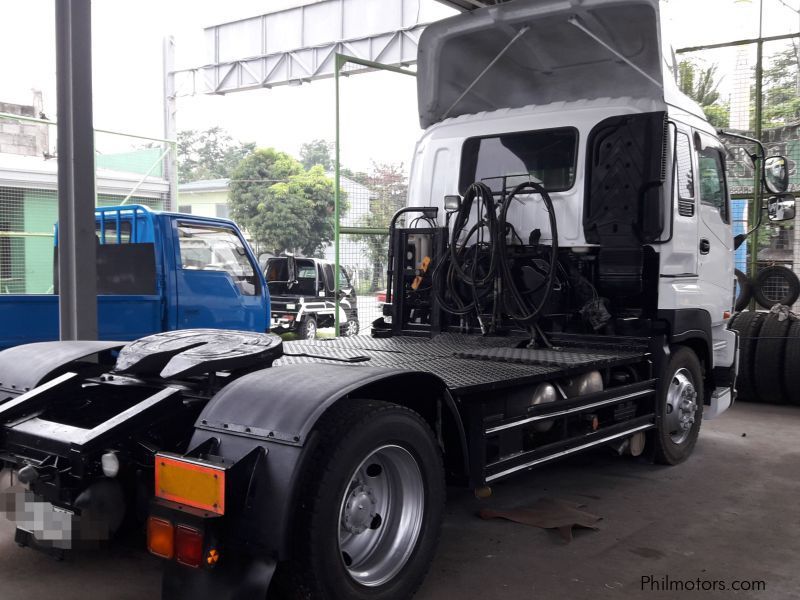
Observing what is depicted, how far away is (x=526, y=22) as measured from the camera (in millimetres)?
5930

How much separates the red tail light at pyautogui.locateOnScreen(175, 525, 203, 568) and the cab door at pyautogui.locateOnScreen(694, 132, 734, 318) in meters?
4.45

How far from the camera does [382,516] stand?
336cm

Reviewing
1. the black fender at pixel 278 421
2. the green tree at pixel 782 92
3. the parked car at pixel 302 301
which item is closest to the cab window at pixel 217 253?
the black fender at pixel 278 421

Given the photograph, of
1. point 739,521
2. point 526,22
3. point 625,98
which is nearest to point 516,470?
point 739,521

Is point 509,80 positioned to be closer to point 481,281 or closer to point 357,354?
point 481,281

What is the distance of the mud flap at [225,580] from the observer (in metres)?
2.72

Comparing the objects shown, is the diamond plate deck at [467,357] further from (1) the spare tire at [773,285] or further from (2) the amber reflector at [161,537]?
(1) the spare tire at [773,285]

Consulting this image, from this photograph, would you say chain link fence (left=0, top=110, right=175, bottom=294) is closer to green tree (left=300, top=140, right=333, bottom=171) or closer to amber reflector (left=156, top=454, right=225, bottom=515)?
amber reflector (left=156, top=454, right=225, bottom=515)

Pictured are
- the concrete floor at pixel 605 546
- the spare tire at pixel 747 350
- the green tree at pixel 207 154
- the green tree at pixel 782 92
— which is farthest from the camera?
the green tree at pixel 207 154

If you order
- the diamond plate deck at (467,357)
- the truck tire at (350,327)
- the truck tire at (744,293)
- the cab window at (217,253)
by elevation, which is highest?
the cab window at (217,253)

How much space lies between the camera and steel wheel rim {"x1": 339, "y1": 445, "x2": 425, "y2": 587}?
10.5 ft

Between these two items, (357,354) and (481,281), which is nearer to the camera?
(357,354)

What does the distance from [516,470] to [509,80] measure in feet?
12.5

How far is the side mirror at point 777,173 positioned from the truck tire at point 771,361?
2731mm
